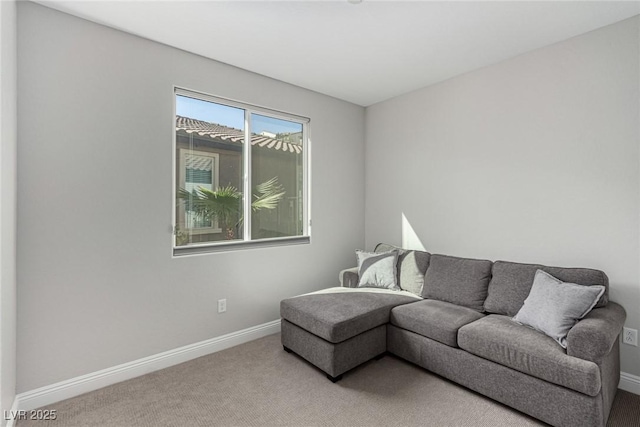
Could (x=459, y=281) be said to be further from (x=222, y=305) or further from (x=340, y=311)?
(x=222, y=305)

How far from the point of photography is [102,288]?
2.33 meters

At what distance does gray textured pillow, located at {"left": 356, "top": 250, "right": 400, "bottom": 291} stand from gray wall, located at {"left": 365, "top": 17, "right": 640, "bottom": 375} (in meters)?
0.55

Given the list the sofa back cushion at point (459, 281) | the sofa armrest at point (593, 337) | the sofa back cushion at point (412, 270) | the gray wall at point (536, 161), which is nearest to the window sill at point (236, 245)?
the sofa back cushion at point (412, 270)

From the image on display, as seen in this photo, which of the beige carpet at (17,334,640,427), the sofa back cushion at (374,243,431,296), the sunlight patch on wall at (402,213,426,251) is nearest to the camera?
the beige carpet at (17,334,640,427)

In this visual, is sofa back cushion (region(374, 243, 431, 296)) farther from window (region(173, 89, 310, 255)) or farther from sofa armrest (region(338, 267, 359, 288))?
window (region(173, 89, 310, 255))

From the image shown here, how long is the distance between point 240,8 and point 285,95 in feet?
4.15

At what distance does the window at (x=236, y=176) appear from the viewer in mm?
A: 2799

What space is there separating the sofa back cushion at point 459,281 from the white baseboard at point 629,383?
3.24 ft

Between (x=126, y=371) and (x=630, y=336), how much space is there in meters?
3.71

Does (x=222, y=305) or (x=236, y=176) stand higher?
(x=236, y=176)

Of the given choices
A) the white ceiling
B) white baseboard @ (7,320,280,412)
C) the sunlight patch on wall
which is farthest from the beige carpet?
the white ceiling

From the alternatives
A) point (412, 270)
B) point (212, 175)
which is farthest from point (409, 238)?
point (212, 175)

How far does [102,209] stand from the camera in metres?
2.32

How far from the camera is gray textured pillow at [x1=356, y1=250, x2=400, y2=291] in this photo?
3209mm
